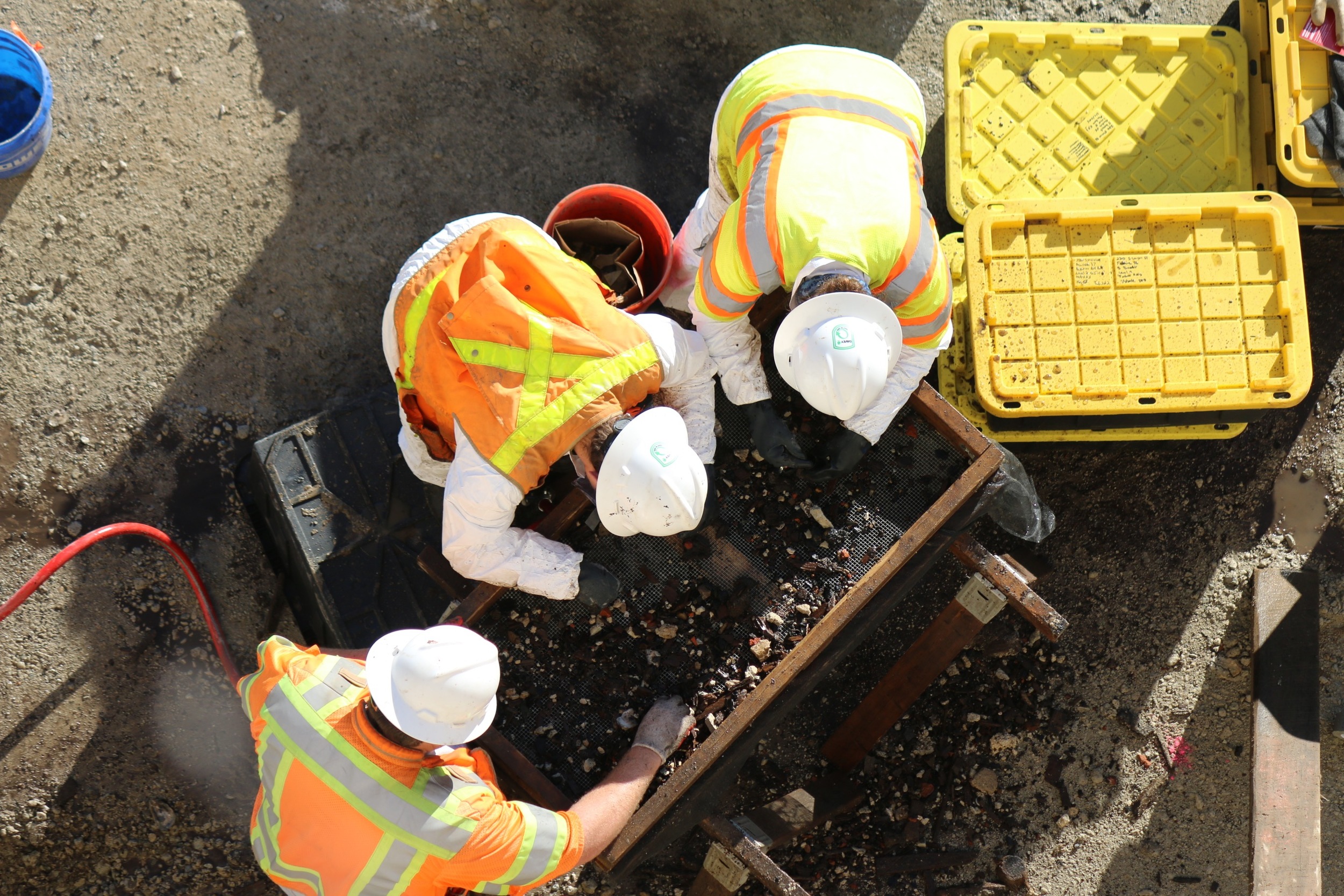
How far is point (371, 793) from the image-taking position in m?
3.08

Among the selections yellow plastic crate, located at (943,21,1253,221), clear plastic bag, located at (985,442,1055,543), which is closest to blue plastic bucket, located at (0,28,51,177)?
yellow plastic crate, located at (943,21,1253,221)

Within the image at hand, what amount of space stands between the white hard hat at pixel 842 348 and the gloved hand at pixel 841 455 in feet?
1.40

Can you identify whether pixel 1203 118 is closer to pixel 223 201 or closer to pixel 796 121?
pixel 796 121

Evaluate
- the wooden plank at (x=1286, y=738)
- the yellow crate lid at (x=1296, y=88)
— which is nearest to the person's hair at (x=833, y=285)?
the yellow crate lid at (x=1296, y=88)

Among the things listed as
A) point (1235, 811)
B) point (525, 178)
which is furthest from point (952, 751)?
point (525, 178)

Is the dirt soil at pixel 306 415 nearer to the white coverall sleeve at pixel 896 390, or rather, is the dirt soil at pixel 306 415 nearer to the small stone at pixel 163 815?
the small stone at pixel 163 815

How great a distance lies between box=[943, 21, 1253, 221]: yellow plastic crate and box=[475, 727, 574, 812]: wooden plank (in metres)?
2.96

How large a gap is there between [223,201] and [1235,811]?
5.73m

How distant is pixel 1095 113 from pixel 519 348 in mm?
2915

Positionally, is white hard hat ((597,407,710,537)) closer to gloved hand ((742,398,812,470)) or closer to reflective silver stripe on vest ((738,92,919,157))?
gloved hand ((742,398,812,470))

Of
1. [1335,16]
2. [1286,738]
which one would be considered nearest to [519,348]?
[1335,16]

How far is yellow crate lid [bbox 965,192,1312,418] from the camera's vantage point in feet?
13.0

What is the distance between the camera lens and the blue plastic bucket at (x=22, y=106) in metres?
4.51

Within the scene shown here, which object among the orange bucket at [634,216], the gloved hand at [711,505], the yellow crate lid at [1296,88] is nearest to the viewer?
the gloved hand at [711,505]
